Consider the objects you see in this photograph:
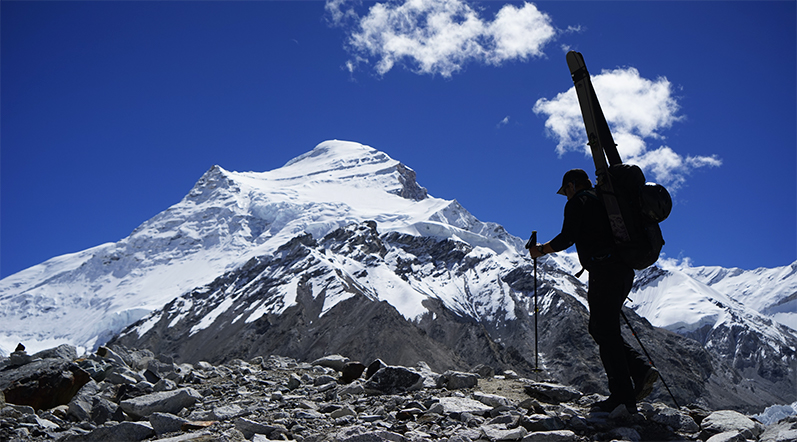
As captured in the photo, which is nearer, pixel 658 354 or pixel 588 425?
pixel 588 425

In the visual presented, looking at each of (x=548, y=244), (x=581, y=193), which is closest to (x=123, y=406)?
(x=548, y=244)

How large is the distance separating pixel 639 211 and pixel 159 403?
22.4ft

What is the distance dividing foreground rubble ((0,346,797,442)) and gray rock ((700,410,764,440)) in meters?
0.01

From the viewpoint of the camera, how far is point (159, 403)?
877 cm

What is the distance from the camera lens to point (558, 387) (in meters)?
9.36

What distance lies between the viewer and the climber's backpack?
A: 707 centimetres

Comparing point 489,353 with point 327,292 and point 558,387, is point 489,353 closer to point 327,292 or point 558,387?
point 327,292

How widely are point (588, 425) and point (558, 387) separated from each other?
2203 mm

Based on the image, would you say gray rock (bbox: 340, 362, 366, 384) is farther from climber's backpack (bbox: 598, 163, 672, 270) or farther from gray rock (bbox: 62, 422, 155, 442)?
climber's backpack (bbox: 598, 163, 672, 270)

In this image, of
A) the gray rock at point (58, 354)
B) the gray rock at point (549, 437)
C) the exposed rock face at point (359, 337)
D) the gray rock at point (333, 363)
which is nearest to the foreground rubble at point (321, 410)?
the gray rock at point (549, 437)

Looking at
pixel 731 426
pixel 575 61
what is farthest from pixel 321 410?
pixel 575 61

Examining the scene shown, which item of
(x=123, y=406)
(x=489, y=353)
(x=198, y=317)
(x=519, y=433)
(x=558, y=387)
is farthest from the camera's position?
(x=198, y=317)

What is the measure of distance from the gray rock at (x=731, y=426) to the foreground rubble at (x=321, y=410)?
0.04 feet

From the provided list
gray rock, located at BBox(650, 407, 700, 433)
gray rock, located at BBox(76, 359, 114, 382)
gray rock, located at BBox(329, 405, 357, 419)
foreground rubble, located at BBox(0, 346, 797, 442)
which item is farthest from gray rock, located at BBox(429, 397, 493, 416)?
gray rock, located at BBox(76, 359, 114, 382)
